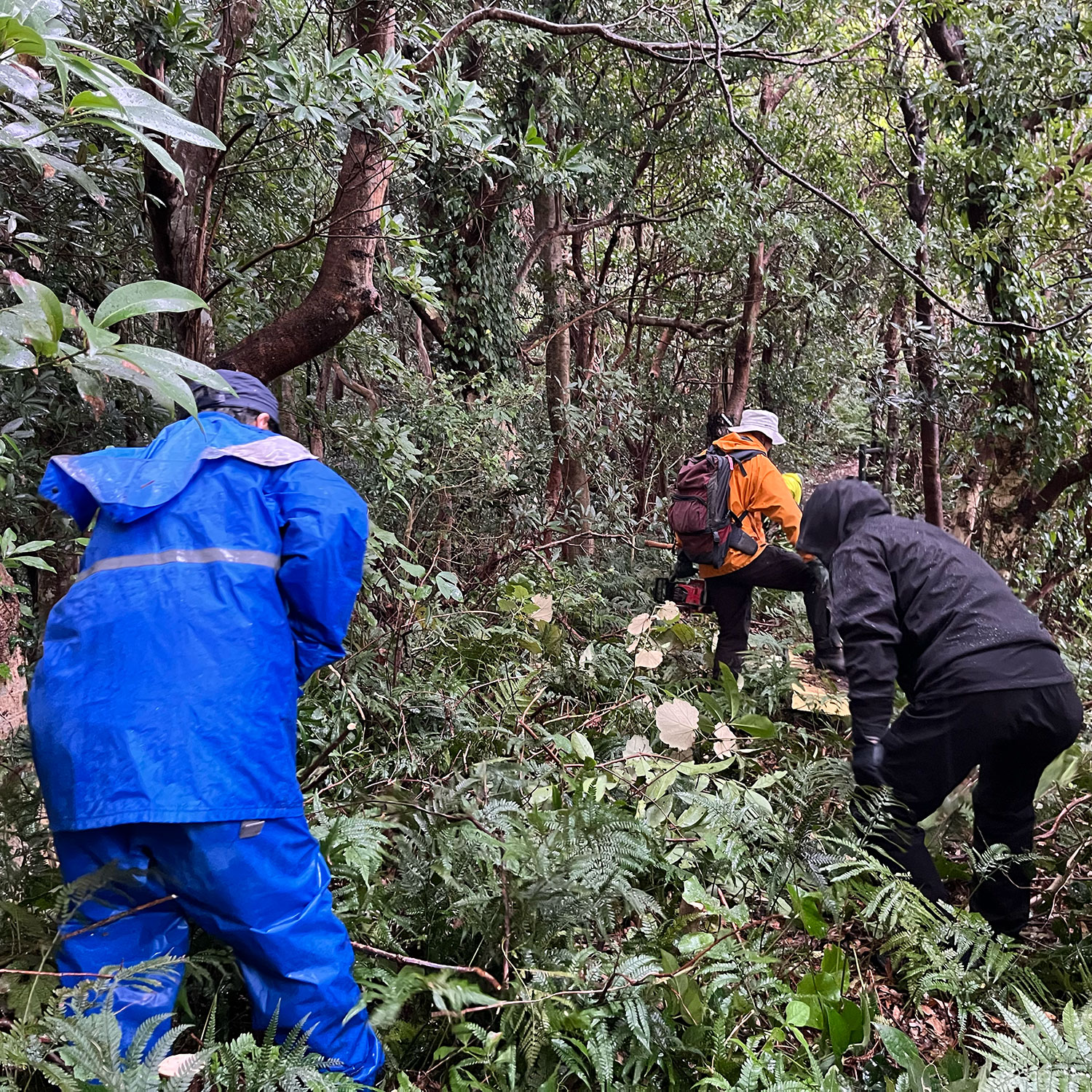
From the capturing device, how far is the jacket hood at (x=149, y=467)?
206 centimetres

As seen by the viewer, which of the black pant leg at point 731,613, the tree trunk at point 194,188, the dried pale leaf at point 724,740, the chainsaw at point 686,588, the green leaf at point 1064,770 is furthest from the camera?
the chainsaw at point 686,588

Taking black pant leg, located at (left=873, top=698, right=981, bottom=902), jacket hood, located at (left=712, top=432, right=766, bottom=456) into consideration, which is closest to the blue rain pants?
black pant leg, located at (left=873, top=698, right=981, bottom=902)

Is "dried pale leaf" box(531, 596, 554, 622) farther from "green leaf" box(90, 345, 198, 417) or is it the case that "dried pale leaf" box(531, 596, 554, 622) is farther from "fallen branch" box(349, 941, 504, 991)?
"green leaf" box(90, 345, 198, 417)

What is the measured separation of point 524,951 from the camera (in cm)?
249

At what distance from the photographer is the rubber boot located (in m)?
5.38

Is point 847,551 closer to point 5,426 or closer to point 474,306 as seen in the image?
point 5,426

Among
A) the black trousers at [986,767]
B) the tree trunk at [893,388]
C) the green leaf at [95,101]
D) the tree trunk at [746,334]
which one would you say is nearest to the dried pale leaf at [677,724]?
the black trousers at [986,767]

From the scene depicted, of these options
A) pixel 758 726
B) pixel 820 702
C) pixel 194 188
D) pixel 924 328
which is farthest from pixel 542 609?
pixel 924 328

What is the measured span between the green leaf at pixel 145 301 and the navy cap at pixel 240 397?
56.2 inches

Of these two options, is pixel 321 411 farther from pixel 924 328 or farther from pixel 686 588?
pixel 924 328

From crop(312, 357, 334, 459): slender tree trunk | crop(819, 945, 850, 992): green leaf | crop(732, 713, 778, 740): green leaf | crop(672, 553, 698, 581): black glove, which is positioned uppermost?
crop(312, 357, 334, 459): slender tree trunk

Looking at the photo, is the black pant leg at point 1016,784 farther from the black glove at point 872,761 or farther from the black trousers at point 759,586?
the black trousers at point 759,586

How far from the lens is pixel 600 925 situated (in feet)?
8.64

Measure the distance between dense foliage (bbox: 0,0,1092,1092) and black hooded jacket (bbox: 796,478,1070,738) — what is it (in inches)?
20.9
